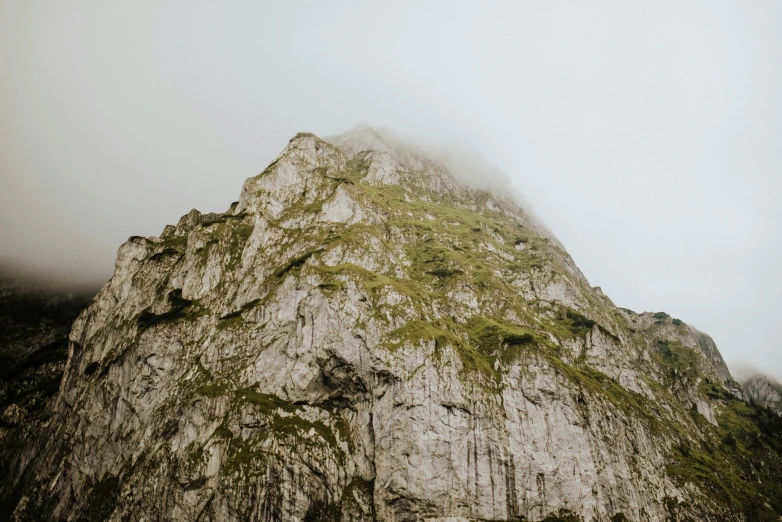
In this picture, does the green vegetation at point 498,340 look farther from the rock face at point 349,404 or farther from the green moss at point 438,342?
the green moss at point 438,342

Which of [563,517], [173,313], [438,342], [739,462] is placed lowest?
[563,517]

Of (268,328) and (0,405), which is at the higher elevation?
(268,328)

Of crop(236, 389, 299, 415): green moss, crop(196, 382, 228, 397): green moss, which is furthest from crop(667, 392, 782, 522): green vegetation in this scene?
crop(196, 382, 228, 397): green moss

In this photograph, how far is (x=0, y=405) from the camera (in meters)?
190

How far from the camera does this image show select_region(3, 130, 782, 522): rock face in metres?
88.9

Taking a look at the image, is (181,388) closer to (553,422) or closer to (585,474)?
(553,422)

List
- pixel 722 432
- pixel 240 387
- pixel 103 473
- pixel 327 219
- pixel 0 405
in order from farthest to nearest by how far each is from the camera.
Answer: pixel 0 405 → pixel 722 432 → pixel 327 219 → pixel 103 473 → pixel 240 387

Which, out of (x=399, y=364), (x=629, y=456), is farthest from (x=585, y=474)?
(x=399, y=364)

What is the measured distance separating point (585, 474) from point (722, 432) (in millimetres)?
128071

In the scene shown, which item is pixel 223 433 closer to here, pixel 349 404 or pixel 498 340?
pixel 349 404

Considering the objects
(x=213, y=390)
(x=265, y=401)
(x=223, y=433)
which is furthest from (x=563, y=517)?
(x=213, y=390)

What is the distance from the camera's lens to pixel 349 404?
101188 mm

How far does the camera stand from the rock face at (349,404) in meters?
88.9

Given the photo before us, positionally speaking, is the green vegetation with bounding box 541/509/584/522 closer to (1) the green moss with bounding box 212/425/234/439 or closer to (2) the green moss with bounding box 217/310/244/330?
(1) the green moss with bounding box 212/425/234/439
